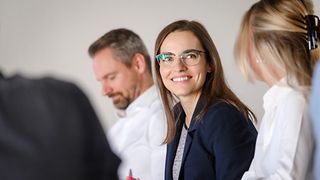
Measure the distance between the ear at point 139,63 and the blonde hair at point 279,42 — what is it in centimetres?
99

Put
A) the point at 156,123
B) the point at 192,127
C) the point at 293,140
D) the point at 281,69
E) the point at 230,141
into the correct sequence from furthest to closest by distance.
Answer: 1. the point at 156,123
2. the point at 192,127
3. the point at 230,141
4. the point at 281,69
5. the point at 293,140

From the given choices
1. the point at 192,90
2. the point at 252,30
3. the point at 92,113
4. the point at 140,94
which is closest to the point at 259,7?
the point at 252,30

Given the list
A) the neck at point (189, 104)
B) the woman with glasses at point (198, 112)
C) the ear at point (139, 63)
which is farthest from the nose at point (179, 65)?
the ear at point (139, 63)

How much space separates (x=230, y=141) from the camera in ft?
4.71

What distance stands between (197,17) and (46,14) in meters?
0.74

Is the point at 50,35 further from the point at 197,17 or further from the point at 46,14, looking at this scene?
the point at 197,17

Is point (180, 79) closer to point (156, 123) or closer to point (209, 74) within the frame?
point (209, 74)

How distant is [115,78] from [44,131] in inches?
67.2

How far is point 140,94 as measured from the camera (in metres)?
2.16

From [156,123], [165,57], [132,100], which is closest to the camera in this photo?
[165,57]

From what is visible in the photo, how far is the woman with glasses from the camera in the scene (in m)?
1.45

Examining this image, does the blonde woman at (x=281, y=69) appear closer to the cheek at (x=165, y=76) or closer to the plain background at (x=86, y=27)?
the cheek at (x=165, y=76)

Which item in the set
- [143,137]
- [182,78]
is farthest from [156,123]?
[182,78]

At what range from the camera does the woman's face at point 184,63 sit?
65.4 inches
